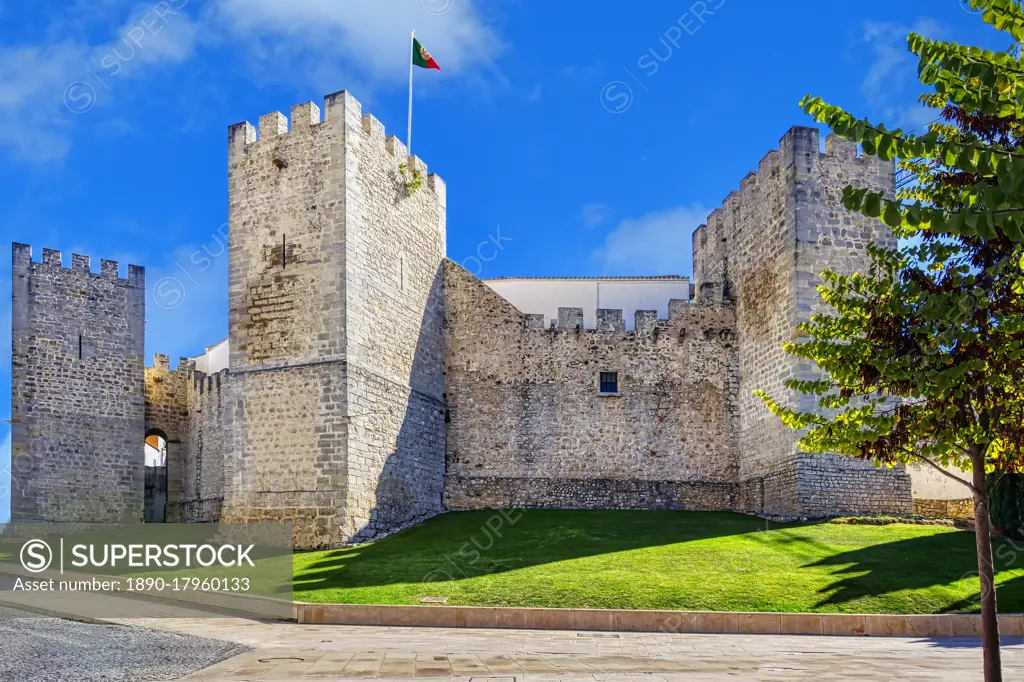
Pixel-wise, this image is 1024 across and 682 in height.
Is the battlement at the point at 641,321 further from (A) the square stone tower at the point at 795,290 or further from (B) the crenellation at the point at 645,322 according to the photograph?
(A) the square stone tower at the point at 795,290

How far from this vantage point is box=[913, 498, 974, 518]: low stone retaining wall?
2259 centimetres

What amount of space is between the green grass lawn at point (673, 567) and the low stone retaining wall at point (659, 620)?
47 cm

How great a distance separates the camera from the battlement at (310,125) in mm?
21734

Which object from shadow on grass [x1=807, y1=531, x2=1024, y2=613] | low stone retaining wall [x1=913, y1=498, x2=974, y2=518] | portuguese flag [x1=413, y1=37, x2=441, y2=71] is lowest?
shadow on grass [x1=807, y1=531, x2=1024, y2=613]

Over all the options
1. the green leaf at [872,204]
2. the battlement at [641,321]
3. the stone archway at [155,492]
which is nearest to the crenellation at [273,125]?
the battlement at [641,321]

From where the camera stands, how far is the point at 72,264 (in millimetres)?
27453

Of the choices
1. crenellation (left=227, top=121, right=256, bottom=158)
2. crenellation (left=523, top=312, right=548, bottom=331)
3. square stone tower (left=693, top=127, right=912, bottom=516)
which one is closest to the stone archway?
crenellation (left=227, top=121, right=256, bottom=158)

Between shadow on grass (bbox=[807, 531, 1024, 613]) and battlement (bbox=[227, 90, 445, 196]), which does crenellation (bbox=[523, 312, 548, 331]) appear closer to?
battlement (bbox=[227, 90, 445, 196])

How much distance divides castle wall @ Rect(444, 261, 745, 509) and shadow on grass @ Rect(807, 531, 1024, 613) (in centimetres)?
666

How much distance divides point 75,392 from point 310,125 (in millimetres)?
10591

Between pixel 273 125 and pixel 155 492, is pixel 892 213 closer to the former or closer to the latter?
pixel 273 125

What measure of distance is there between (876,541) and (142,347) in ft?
A: 65.7

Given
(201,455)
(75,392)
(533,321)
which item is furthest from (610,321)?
(75,392)

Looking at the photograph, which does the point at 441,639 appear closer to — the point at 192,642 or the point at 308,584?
the point at 192,642
